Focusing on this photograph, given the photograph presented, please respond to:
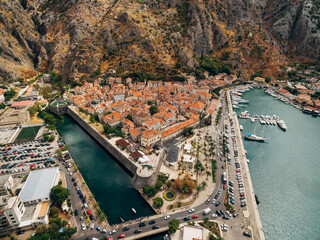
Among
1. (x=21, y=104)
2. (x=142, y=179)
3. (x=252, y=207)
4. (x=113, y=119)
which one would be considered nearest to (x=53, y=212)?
(x=142, y=179)

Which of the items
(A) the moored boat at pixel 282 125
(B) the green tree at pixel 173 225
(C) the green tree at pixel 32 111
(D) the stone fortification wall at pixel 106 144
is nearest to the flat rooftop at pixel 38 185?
(D) the stone fortification wall at pixel 106 144

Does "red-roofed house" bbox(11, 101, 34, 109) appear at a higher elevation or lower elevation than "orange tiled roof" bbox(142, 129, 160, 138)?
higher

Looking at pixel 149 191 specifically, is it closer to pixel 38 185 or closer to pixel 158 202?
pixel 158 202

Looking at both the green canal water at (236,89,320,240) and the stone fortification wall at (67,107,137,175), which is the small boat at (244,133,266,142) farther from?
the stone fortification wall at (67,107,137,175)

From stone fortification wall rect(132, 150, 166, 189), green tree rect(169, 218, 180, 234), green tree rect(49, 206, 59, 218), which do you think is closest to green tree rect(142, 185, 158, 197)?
stone fortification wall rect(132, 150, 166, 189)

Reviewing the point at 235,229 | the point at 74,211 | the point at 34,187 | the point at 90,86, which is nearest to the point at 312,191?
the point at 235,229

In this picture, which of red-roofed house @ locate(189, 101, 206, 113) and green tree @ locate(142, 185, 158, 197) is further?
red-roofed house @ locate(189, 101, 206, 113)
